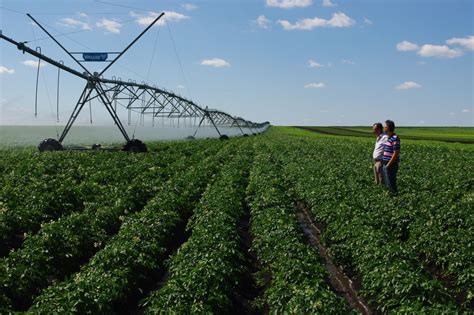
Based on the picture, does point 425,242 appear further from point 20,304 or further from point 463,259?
point 20,304

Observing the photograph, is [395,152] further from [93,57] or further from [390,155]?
[93,57]

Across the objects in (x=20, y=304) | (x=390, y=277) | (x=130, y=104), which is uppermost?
(x=130, y=104)

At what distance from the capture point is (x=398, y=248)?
8.96 m

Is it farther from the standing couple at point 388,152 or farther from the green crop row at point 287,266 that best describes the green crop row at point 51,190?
the standing couple at point 388,152

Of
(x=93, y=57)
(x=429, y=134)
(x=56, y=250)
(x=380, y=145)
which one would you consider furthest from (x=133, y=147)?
(x=429, y=134)

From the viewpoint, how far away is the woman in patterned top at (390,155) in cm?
1459

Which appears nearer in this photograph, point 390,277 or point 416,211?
point 390,277

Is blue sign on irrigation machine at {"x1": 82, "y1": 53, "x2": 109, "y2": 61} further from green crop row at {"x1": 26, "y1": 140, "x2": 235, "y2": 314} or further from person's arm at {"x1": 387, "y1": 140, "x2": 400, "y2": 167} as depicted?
person's arm at {"x1": 387, "y1": 140, "x2": 400, "y2": 167}

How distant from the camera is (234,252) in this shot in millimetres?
9211

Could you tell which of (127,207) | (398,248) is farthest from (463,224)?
(127,207)

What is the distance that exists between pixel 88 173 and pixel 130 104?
25155 millimetres

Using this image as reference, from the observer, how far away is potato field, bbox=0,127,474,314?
718 cm

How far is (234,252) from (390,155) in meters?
8.19

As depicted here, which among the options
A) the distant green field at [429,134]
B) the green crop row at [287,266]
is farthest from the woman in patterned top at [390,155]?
the distant green field at [429,134]
